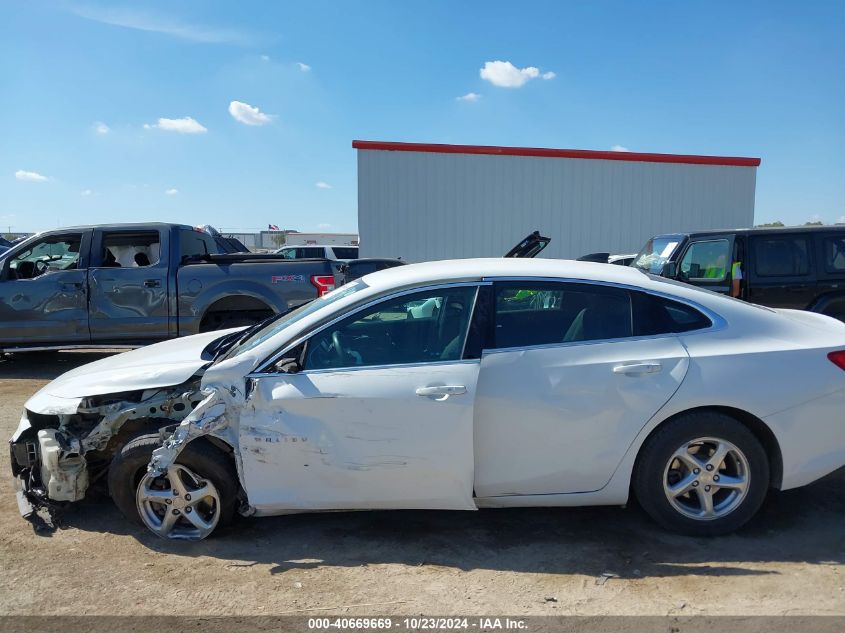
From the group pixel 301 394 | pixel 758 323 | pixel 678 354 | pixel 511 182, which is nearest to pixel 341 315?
pixel 301 394

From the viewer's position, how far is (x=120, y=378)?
362cm

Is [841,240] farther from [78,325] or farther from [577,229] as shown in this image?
[577,229]

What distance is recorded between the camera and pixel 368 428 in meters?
3.12

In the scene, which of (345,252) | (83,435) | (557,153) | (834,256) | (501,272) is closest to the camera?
(501,272)

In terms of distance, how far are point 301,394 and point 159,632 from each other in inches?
49.4

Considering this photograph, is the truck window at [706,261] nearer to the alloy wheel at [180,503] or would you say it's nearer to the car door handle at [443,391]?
the car door handle at [443,391]

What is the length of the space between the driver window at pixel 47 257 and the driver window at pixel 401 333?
6177mm

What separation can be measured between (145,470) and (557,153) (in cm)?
1647

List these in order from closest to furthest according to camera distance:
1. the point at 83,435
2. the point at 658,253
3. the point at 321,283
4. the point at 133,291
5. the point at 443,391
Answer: the point at 443,391, the point at 83,435, the point at 321,283, the point at 133,291, the point at 658,253

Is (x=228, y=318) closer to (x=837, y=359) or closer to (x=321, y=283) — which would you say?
(x=321, y=283)

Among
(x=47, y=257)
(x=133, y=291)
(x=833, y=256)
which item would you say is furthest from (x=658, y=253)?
(x=47, y=257)

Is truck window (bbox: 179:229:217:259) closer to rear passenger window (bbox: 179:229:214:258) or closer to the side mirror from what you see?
rear passenger window (bbox: 179:229:214:258)

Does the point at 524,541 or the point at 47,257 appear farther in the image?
the point at 47,257

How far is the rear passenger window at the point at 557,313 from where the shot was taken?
129 inches
